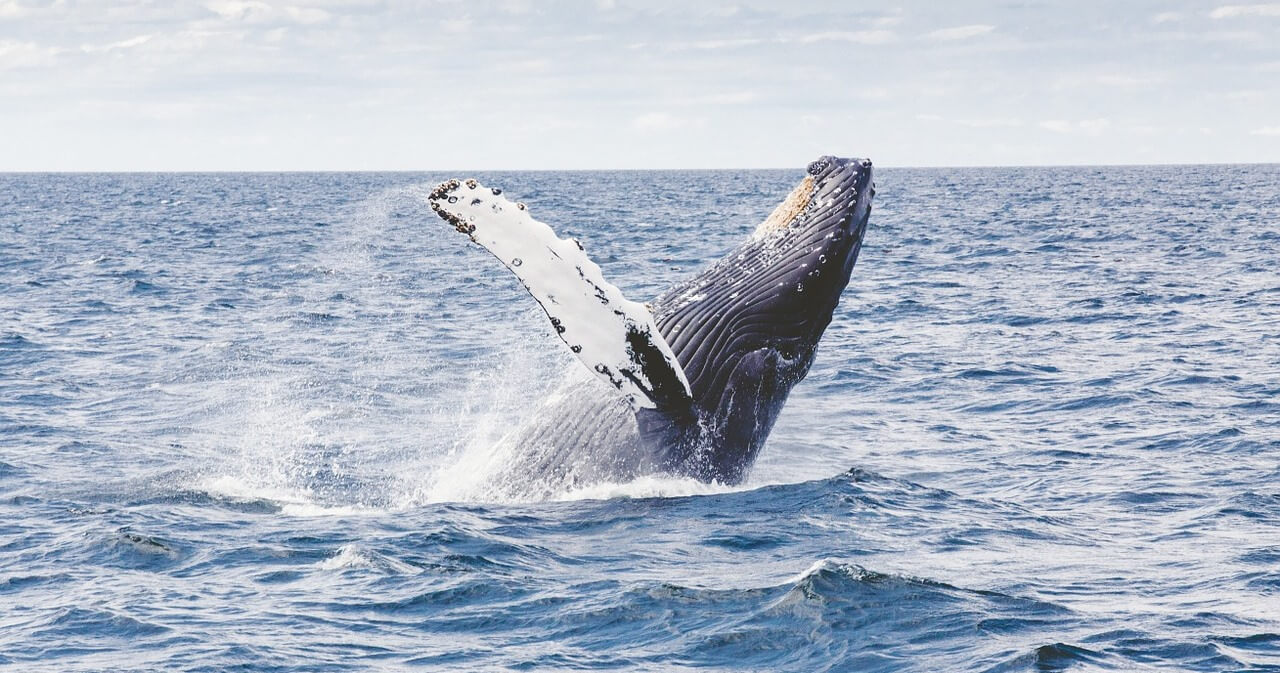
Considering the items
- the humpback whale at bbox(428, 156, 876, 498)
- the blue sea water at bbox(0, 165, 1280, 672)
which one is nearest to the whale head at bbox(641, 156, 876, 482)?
the humpback whale at bbox(428, 156, 876, 498)

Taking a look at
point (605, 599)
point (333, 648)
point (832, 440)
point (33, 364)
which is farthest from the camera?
point (33, 364)

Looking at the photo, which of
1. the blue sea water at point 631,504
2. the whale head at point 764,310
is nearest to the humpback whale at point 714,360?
the whale head at point 764,310

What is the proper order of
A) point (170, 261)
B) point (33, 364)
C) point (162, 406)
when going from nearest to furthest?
point (162, 406)
point (33, 364)
point (170, 261)

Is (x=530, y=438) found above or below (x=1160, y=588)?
above

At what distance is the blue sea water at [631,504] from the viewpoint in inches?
298

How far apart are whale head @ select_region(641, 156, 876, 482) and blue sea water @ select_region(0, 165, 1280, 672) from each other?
2.56 ft

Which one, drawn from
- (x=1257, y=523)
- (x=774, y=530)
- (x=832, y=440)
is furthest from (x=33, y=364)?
(x=1257, y=523)

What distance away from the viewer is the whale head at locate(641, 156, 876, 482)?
897 cm

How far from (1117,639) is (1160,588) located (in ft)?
3.71

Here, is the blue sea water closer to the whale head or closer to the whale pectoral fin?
the whale head

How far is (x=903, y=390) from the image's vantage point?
1630 cm

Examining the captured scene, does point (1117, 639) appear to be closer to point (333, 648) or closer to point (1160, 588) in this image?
point (1160, 588)

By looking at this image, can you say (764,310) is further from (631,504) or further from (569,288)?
(569,288)

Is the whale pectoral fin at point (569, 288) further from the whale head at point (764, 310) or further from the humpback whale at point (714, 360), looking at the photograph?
the whale head at point (764, 310)
